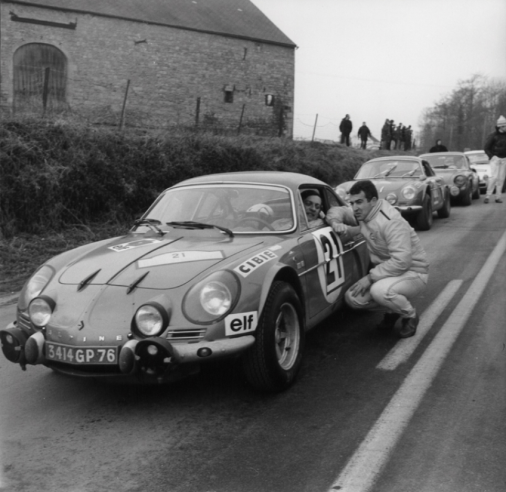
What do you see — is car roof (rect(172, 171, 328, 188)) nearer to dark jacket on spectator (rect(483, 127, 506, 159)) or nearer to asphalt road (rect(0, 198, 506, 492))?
asphalt road (rect(0, 198, 506, 492))

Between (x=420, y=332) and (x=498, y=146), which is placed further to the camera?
(x=498, y=146)

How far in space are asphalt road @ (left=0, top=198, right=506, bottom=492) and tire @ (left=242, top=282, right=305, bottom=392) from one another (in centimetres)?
14

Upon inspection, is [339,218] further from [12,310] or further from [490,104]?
[490,104]

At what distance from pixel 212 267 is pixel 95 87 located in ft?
96.4

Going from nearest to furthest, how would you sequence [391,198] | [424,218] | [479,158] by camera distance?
[391,198] → [424,218] → [479,158]

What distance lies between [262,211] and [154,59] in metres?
30.4

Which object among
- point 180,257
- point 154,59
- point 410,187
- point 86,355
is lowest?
point 86,355

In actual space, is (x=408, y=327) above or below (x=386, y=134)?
below

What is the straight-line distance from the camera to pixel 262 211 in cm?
489

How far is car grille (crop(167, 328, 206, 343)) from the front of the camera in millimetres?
3498

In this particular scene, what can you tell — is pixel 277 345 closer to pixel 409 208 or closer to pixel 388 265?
pixel 388 265

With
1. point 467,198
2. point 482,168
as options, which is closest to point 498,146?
point 467,198

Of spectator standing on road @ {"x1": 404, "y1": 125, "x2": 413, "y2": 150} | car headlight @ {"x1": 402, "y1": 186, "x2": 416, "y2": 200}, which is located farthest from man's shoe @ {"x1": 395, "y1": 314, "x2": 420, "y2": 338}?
spectator standing on road @ {"x1": 404, "y1": 125, "x2": 413, "y2": 150}

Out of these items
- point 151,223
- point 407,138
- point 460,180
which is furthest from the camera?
point 407,138
